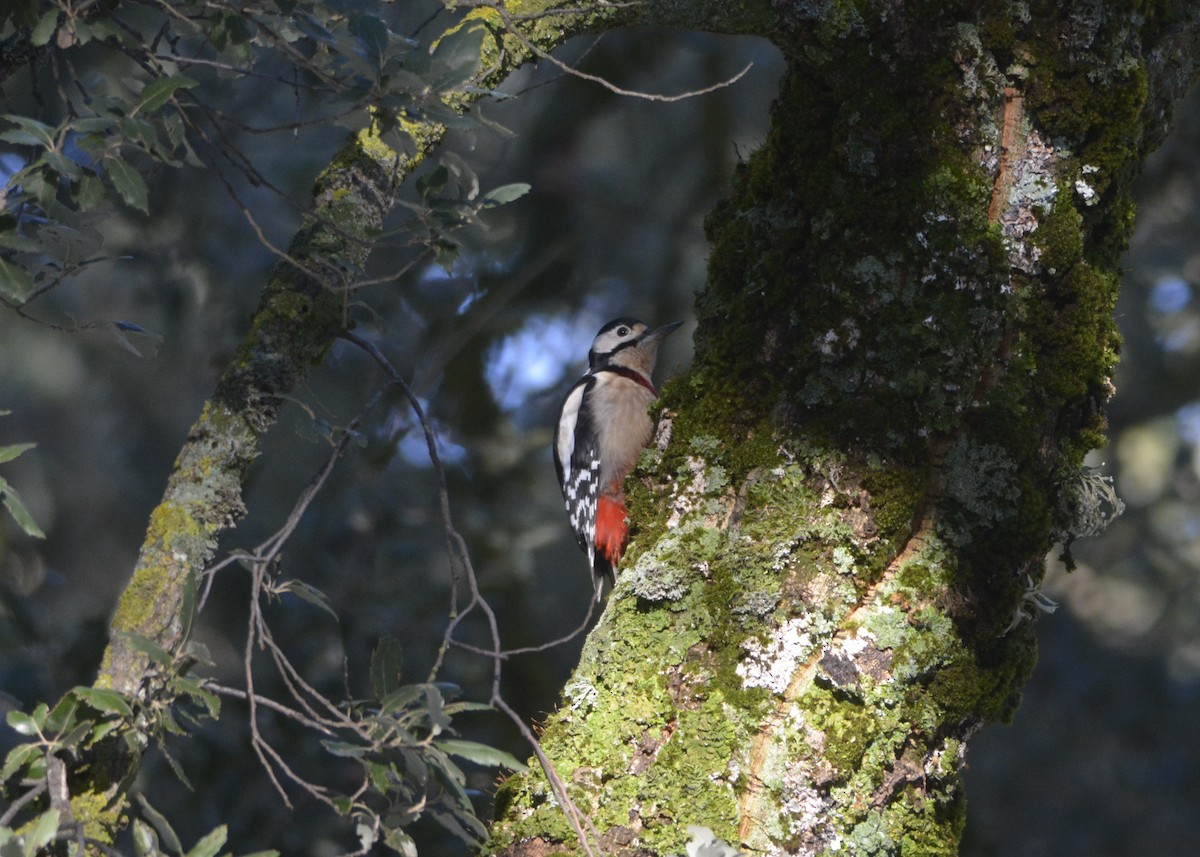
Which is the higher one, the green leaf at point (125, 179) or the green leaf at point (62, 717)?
the green leaf at point (125, 179)

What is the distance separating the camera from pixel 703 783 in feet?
6.15

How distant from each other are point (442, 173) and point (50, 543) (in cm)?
505

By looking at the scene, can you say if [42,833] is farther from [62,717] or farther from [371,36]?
[371,36]

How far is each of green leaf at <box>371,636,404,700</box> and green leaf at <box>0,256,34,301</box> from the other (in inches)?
28.8

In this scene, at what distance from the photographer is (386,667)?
5.86 ft

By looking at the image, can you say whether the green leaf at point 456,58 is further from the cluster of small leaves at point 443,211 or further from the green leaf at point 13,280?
the green leaf at point 13,280

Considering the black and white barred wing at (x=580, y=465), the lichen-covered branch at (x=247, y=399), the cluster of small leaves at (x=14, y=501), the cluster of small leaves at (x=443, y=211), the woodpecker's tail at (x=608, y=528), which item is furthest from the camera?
the black and white barred wing at (x=580, y=465)

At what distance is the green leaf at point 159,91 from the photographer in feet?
5.33

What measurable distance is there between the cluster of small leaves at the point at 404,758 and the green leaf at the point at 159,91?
0.85m

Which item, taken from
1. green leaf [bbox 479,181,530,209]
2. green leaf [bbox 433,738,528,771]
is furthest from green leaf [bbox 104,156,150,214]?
green leaf [bbox 433,738,528,771]

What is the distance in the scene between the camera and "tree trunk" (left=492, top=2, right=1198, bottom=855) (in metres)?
1.93

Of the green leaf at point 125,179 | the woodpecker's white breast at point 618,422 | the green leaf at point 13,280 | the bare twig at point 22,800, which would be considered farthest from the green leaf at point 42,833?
the woodpecker's white breast at point 618,422

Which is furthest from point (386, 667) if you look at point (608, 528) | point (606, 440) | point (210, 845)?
point (606, 440)

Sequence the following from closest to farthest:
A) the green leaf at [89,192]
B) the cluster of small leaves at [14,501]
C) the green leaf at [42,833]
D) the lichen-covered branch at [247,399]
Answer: the green leaf at [42,833], the cluster of small leaves at [14,501], the green leaf at [89,192], the lichen-covered branch at [247,399]
